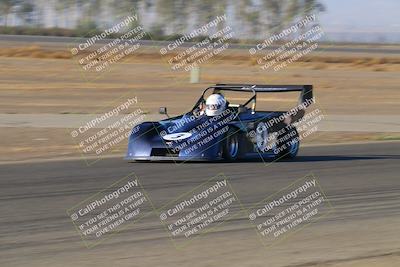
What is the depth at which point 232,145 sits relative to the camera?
656 inches

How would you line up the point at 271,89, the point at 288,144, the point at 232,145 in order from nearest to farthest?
the point at 232,145 → the point at 271,89 → the point at 288,144

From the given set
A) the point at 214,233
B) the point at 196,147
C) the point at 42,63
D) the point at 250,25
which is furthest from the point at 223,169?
the point at 250,25

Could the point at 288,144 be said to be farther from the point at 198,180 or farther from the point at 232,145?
the point at 198,180

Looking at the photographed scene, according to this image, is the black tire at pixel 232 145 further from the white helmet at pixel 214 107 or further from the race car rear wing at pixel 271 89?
the race car rear wing at pixel 271 89

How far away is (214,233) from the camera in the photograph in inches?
404

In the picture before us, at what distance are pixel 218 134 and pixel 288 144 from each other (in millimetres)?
1822

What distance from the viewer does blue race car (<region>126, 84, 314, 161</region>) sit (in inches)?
639

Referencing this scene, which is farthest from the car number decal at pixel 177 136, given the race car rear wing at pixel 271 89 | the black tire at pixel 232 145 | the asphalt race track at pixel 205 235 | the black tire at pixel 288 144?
the black tire at pixel 288 144

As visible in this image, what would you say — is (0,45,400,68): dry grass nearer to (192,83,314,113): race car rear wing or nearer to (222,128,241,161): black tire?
(192,83,314,113): race car rear wing

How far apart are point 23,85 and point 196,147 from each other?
74.0ft

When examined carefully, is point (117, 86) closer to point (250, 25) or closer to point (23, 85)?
point (23, 85)

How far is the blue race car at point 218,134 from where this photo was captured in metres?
16.2

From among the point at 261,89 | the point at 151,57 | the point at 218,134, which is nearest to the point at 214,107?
the point at 218,134

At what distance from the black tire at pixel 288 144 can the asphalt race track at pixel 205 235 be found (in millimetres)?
182
